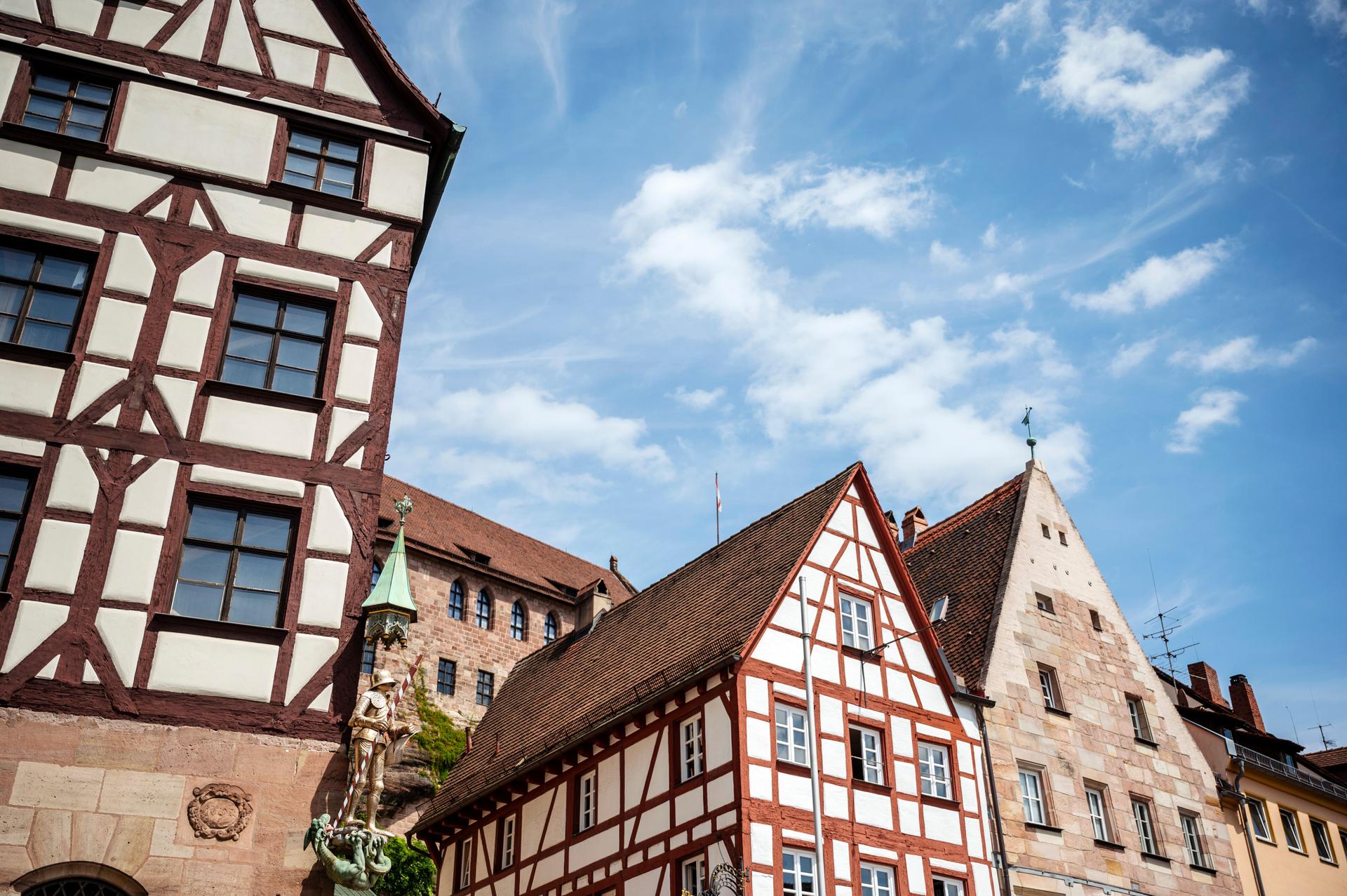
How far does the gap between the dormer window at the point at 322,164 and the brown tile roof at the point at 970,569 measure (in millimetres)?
15512

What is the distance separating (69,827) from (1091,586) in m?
23.3

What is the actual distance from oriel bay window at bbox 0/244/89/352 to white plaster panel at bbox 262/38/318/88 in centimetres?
394

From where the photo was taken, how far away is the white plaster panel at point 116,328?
1538 cm

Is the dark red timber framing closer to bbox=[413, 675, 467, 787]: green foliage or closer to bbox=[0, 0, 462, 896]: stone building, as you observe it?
bbox=[0, 0, 462, 896]: stone building

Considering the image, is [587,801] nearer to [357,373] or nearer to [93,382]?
[357,373]

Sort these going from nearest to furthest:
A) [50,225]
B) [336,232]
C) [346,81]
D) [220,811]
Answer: [220,811] → [50,225] → [336,232] → [346,81]

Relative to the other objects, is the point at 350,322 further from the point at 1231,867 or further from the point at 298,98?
the point at 1231,867

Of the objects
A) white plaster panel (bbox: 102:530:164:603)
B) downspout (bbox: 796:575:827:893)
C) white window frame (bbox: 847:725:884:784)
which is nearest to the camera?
white plaster panel (bbox: 102:530:164:603)

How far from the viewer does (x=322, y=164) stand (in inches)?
691

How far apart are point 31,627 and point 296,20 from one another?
9201mm

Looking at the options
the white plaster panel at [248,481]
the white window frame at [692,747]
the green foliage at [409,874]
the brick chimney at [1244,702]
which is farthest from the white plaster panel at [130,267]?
the brick chimney at [1244,702]

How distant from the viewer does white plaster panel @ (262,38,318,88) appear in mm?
17844

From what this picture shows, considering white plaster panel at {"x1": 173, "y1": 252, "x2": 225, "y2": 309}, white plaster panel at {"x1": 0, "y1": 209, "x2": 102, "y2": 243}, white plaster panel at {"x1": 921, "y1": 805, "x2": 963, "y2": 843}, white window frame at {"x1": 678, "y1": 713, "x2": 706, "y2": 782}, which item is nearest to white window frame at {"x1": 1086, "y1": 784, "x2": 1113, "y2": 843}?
white plaster panel at {"x1": 921, "y1": 805, "x2": 963, "y2": 843}

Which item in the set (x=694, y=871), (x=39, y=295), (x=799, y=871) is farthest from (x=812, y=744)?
(x=39, y=295)
